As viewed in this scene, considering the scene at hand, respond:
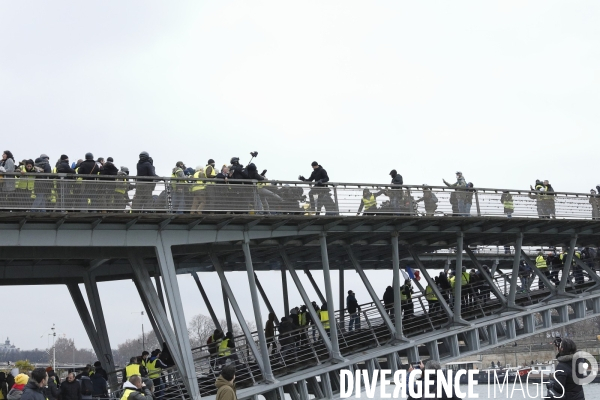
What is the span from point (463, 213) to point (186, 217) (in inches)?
470

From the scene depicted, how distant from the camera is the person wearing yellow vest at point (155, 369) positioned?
26431 millimetres

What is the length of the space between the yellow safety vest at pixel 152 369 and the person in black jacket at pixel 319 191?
22.6 feet

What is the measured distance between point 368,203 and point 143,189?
8.57m

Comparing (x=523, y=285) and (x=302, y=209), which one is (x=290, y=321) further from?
(x=523, y=285)

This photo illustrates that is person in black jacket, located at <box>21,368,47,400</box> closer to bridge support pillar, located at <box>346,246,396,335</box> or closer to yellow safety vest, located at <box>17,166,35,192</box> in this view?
yellow safety vest, located at <box>17,166,35,192</box>

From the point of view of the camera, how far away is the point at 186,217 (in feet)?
84.1

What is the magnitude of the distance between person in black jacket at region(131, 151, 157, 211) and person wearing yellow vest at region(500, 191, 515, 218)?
48.4 ft

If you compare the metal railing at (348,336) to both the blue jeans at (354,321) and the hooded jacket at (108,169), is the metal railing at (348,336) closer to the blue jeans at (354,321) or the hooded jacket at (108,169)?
the blue jeans at (354,321)

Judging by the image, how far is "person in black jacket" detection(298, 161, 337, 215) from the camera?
29.0m

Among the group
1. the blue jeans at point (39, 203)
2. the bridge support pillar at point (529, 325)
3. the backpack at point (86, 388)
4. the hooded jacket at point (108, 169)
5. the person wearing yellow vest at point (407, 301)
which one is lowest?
the backpack at point (86, 388)

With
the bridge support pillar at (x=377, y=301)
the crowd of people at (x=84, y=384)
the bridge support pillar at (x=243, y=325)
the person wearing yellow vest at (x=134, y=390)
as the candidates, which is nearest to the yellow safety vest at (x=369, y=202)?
the bridge support pillar at (x=377, y=301)

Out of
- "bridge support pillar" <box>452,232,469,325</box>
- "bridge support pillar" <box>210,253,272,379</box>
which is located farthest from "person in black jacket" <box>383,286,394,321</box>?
"bridge support pillar" <box>210,253,272,379</box>

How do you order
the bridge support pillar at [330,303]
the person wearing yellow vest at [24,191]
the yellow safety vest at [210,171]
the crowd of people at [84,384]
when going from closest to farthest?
the crowd of people at [84,384] < the person wearing yellow vest at [24,191] < the yellow safety vest at [210,171] < the bridge support pillar at [330,303]

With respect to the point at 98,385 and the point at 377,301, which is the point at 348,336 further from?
the point at 98,385
